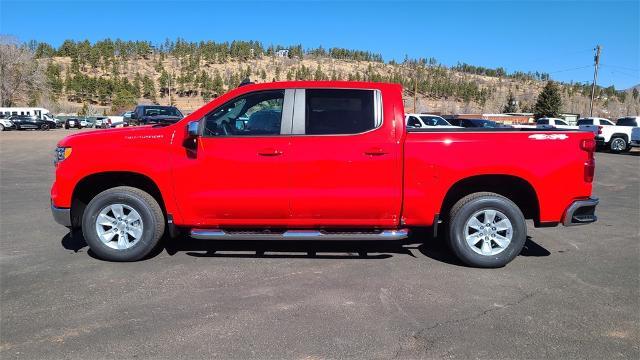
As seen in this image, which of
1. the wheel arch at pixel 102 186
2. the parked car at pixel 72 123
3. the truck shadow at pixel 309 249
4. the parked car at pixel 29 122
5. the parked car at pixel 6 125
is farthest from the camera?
the parked car at pixel 72 123

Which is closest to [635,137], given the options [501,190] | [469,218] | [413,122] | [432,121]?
[432,121]

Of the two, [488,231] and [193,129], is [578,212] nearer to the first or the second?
[488,231]

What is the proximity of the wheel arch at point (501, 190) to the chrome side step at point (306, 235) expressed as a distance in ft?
2.40

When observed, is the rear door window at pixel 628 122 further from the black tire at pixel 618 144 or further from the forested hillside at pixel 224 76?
the forested hillside at pixel 224 76

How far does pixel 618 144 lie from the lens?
25062mm

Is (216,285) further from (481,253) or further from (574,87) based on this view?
(574,87)

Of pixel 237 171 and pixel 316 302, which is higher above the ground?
pixel 237 171

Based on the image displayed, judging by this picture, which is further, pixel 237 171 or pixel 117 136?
pixel 117 136

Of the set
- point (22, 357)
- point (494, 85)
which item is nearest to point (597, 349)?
point (22, 357)

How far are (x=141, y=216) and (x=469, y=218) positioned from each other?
3.60m

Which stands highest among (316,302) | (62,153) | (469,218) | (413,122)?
(413,122)

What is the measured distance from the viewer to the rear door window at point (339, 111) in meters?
4.94

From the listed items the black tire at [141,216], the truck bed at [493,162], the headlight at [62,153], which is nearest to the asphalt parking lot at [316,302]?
the black tire at [141,216]

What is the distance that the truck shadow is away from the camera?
541 centimetres
